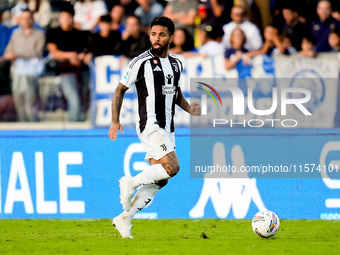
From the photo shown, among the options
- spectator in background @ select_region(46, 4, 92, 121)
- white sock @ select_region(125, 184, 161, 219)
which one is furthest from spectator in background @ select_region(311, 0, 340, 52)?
white sock @ select_region(125, 184, 161, 219)

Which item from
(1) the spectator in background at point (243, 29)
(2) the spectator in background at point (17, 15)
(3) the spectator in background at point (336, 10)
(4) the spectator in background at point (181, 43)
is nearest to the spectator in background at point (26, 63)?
(2) the spectator in background at point (17, 15)

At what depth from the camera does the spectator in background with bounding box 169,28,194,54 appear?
10.9 meters

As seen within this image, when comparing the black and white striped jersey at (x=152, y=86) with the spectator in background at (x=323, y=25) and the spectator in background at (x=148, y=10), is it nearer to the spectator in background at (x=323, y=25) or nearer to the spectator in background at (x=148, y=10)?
the spectator in background at (x=323, y=25)

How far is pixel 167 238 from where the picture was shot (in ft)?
23.9

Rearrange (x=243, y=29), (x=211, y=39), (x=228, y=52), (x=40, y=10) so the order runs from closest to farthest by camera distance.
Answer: (x=228, y=52) < (x=243, y=29) < (x=211, y=39) < (x=40, y=10)

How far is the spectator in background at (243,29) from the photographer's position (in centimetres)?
1109

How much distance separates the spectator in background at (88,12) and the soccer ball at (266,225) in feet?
20.0

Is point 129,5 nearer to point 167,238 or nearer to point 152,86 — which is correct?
point 152,86

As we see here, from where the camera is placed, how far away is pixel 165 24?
686 centimetres

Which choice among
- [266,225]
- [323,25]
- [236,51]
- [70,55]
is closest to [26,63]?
[70,55]

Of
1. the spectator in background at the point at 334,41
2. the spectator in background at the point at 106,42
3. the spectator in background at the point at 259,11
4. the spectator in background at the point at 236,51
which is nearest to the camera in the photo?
the spectator in background at the point at 236,51

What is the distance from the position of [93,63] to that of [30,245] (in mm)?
3776

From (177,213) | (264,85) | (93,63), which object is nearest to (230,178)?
(177,213)

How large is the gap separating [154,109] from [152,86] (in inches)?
9.3
